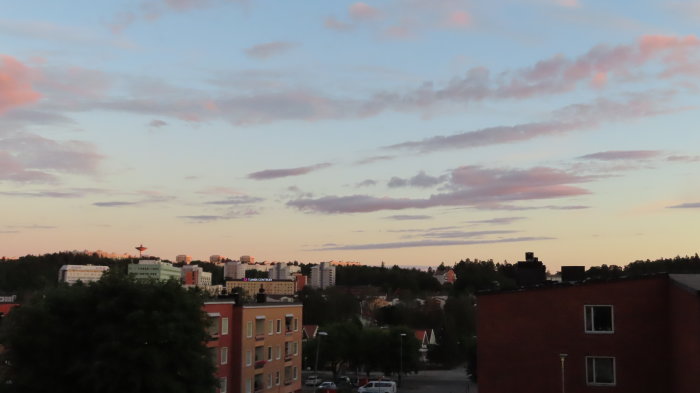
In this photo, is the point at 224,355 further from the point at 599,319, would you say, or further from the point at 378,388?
the point at 599,319

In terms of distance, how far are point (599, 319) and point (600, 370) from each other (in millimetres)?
2337

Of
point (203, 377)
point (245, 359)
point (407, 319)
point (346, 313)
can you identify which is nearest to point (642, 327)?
point (203, 377)

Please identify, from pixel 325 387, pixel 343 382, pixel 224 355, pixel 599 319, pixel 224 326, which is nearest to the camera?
pixel 599 319

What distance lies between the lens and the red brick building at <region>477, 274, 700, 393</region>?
32781 mm

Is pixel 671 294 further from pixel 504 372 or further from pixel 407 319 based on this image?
pixel 407 319

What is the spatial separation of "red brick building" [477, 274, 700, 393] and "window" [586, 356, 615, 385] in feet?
0.15

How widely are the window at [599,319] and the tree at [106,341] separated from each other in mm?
24862

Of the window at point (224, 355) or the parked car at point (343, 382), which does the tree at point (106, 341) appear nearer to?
the window at point (224, 355)

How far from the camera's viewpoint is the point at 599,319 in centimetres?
3375

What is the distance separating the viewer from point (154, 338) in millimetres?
44969

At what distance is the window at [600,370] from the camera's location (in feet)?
109

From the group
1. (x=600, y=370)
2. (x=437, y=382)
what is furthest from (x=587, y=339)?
(x=437, y=382)

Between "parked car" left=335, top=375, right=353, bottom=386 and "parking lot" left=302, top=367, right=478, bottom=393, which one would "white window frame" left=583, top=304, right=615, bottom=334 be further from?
"parked car" left=335, top=375, right=353, bottom=386

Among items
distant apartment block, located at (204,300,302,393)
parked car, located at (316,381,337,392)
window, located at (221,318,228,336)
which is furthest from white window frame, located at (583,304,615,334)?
parked car, located at (316,381,337,392)
